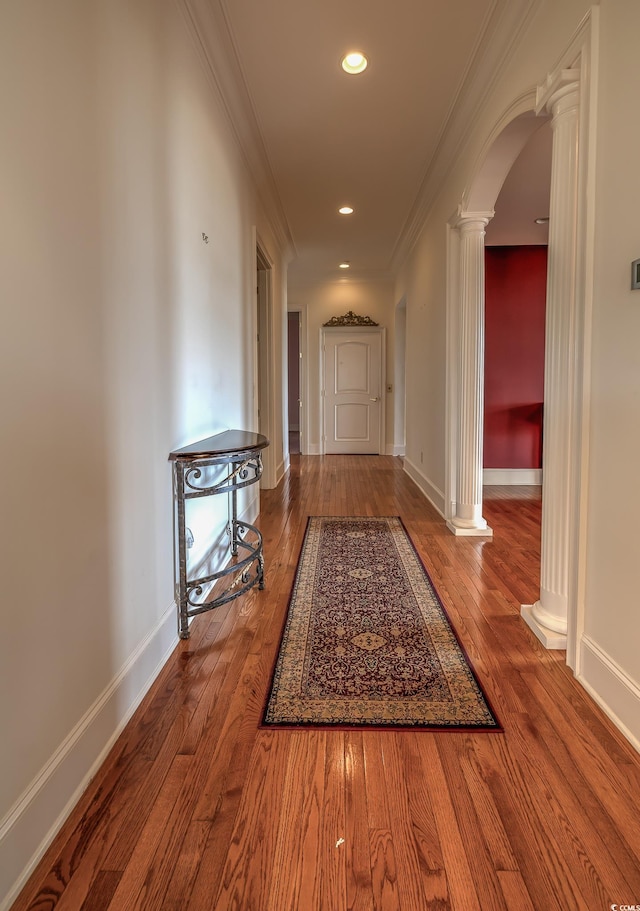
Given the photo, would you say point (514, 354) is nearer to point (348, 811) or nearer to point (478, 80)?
point (478, 80)

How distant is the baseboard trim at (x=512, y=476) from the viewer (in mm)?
5273

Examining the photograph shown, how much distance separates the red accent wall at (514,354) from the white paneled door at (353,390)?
2349mm

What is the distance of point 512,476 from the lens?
5285 millimetres

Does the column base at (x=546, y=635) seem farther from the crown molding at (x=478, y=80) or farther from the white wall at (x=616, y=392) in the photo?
the crown molding at (x=478, y=80)

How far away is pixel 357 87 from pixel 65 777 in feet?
11.0

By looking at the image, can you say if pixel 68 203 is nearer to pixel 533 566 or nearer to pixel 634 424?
pixel 634 424

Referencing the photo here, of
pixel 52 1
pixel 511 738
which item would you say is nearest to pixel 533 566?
pixel 511 738

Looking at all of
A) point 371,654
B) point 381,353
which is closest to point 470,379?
point 371,654

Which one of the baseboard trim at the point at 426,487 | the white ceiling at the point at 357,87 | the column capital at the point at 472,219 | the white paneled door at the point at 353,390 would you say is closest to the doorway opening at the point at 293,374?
the white paneled door at the point at 353,390

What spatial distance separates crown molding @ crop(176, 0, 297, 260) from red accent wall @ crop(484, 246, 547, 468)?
258cm

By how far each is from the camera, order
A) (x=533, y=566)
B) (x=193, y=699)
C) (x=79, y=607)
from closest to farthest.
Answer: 1. (x=79, y=607)
2. (x=193, y=699)
3. (x=533, y=566)

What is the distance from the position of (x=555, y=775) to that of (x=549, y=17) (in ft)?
8.67

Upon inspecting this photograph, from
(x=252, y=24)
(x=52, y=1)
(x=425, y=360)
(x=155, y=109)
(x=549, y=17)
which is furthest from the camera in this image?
(x=425, y=360)

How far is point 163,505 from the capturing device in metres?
1.82
